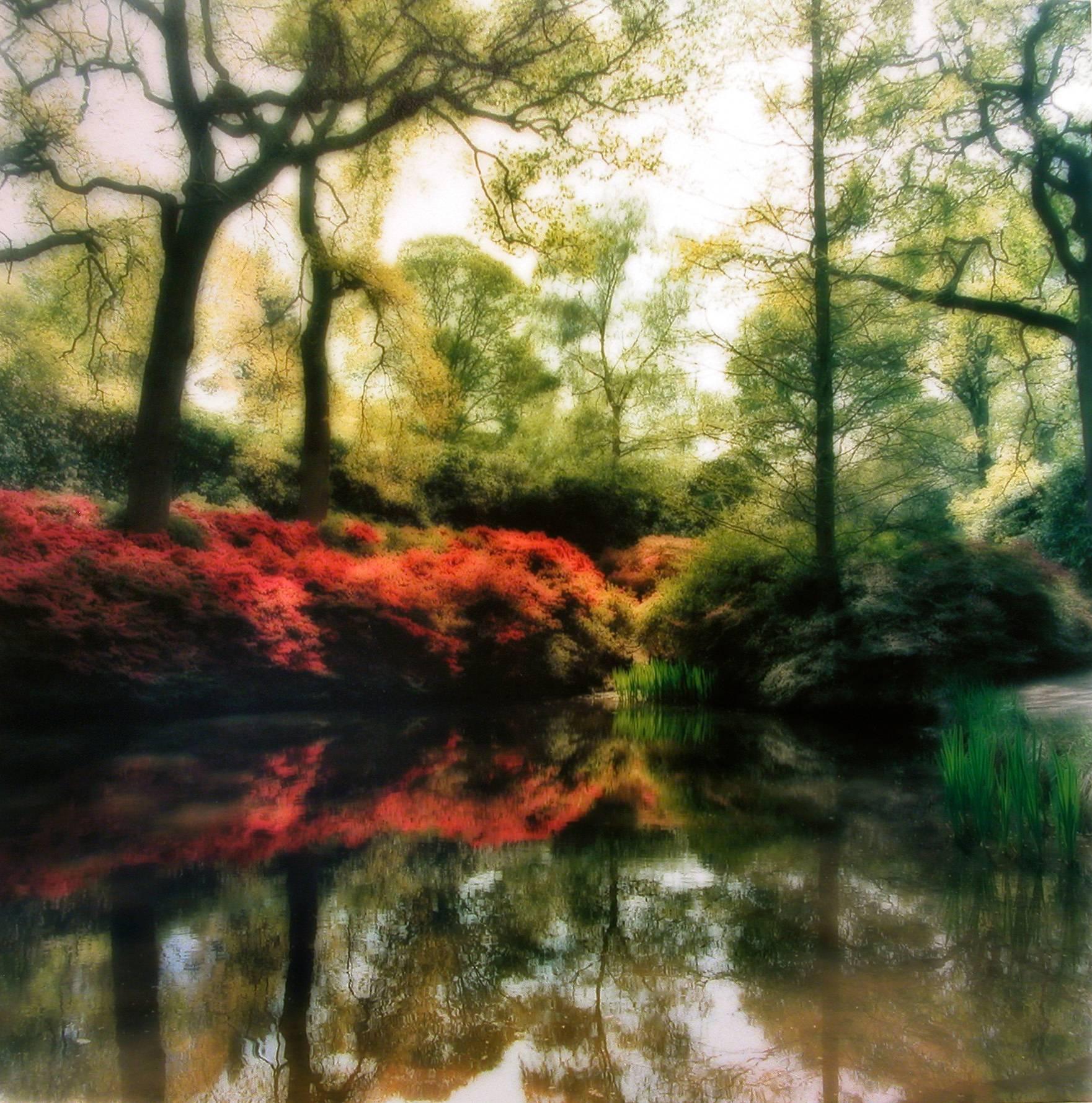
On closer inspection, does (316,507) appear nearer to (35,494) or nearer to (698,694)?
(35,494)

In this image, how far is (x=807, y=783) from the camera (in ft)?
12.1

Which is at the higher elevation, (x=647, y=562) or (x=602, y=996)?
(x=647, y=562)

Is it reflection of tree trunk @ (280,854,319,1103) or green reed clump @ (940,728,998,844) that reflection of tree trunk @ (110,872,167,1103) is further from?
green reed clump @ (940,728,998,844)

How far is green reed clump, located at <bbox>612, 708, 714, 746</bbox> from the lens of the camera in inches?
177

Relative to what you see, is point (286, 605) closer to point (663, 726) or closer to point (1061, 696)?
point (663, 726)

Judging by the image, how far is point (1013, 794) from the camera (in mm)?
2891

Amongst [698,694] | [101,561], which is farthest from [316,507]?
[698,694]

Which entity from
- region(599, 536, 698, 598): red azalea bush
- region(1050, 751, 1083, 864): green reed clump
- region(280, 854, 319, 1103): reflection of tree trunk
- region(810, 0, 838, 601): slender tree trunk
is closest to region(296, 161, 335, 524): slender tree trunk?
region(599, 536, 698, 598): red azalea bush

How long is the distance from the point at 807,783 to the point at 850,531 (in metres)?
1.47

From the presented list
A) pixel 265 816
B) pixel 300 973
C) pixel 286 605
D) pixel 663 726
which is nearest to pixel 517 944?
pixel 300 973

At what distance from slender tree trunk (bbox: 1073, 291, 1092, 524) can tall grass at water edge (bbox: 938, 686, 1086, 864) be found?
1484mm

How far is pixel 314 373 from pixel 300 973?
9.89 ft

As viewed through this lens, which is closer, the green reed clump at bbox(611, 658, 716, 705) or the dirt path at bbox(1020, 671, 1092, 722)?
the dirt path at bbox(1020, 671, 1092, 722)

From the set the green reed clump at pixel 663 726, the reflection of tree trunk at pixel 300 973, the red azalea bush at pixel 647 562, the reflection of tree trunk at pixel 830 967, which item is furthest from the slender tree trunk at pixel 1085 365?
the reflection of tree trunk at pixel 300 973
